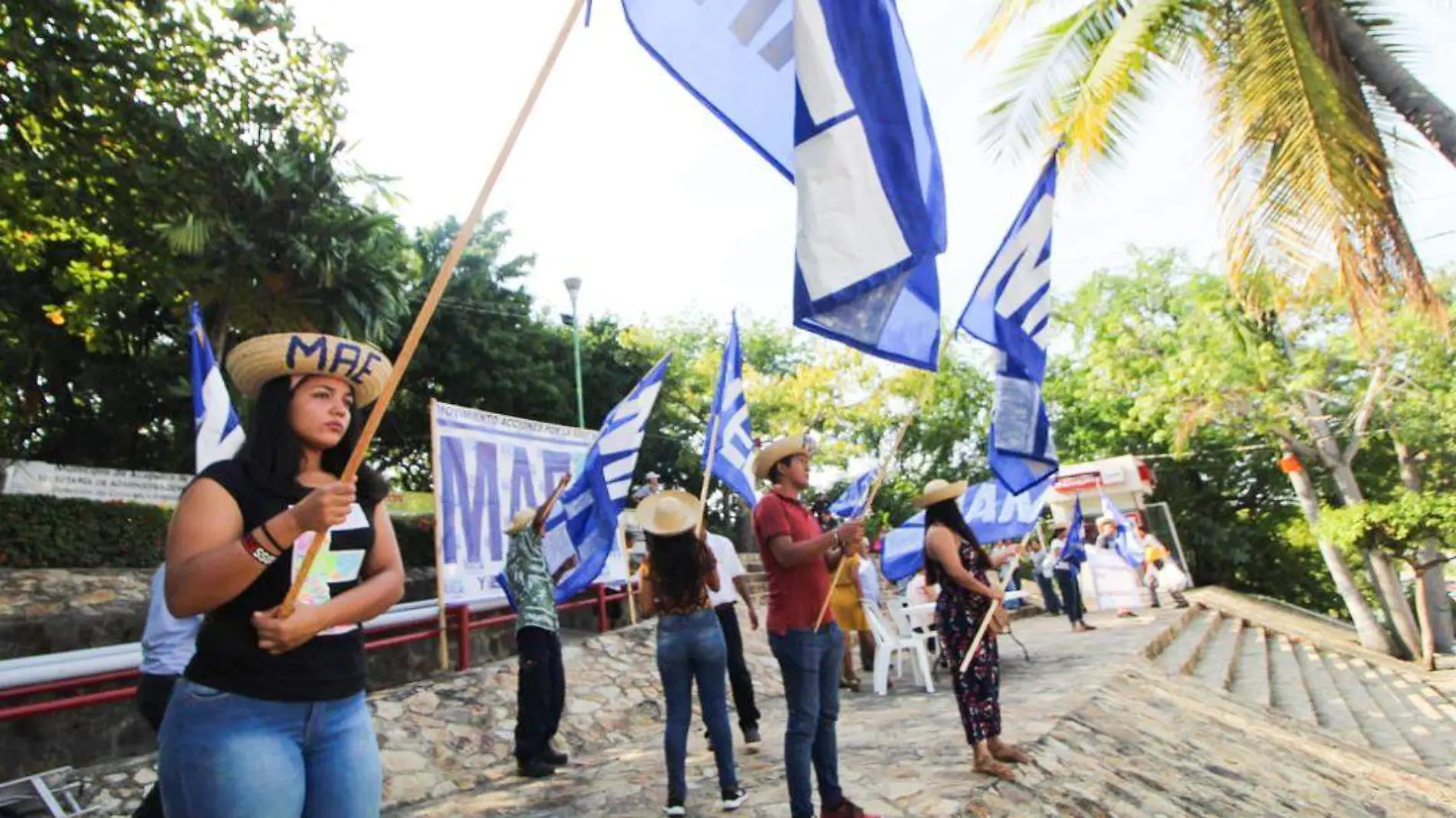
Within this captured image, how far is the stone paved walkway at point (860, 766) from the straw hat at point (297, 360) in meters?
3.36

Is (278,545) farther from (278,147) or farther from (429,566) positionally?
(429,566)

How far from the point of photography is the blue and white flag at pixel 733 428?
7.56 meters

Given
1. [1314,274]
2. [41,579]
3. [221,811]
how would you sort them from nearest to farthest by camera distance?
[221,811] → [1314,274] → [41,579]

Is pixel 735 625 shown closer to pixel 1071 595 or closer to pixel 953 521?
pixel 953 521

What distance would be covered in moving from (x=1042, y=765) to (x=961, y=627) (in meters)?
0.87

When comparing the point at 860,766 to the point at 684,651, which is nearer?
the point at 684,651

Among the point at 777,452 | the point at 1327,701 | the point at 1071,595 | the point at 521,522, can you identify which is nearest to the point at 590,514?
the point at 521,522

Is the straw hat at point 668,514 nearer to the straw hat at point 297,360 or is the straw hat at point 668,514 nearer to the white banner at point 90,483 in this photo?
the straw hat at point 297,360

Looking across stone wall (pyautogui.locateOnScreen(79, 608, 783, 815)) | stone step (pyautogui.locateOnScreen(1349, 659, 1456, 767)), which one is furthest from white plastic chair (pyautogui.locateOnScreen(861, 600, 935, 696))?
stone step (pyautogui.locateOnScreen(1349, 659, 1456, 767))

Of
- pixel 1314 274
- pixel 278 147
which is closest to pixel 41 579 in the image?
pixel 278 147

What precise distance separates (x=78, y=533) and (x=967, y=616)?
11.2 m

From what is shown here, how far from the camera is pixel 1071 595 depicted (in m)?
14.5

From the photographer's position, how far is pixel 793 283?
9.58 ft

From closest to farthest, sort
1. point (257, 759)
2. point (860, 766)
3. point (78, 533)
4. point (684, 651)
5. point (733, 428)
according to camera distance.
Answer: point (257, 759) < point (684, 651) < point (860, 766) < point (733, 428) < point (78, 533)
